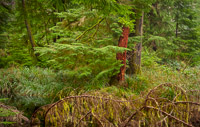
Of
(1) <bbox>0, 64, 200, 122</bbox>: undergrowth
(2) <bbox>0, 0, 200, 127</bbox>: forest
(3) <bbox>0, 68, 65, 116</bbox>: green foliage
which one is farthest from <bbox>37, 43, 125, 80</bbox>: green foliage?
(3) <bbox>0, 68, 65, 116</bbox>: green foliage

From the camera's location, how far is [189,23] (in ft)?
42.1

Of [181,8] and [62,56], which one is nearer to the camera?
[62,56]

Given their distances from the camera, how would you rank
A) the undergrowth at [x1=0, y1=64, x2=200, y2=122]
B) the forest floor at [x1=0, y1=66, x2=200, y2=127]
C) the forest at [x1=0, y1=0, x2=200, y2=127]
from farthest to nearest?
1. the undergrowth at [x1=0, y1=64, x2=200, y2=122]
2. the forest at [x1=0, y1=0, x2=200, y2=127]
3. the forest floor at [x1=0, y1=66, x2=200, y2=127]

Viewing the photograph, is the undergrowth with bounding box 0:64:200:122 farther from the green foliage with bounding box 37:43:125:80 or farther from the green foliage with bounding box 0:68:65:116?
the green foliage with bounding box 37:43:125:80

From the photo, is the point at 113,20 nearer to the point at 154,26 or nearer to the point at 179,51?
the point at 154,26

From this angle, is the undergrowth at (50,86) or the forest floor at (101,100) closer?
the forest floor at (101,100)

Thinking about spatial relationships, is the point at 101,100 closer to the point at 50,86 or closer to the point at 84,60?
the point at 84,60

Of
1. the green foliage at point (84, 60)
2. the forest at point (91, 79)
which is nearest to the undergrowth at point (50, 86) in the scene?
the forest at point (91, 79)

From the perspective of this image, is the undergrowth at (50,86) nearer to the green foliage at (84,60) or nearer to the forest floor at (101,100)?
the forest floor at (101,100)

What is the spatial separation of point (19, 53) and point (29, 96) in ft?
14.0

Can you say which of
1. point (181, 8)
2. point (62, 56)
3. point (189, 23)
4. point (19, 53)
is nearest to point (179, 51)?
point (189, 23)

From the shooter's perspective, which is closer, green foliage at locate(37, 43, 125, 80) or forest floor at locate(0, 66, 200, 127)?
forest floor at locate(0, 66, 200, 127)

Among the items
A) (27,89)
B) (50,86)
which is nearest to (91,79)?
(50,86)

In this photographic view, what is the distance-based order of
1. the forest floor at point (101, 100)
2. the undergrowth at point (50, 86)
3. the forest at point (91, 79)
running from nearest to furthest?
the forest floor at point (101, 100) → the forest at point (91, 79) → the undergrowth at point (50, 86)
